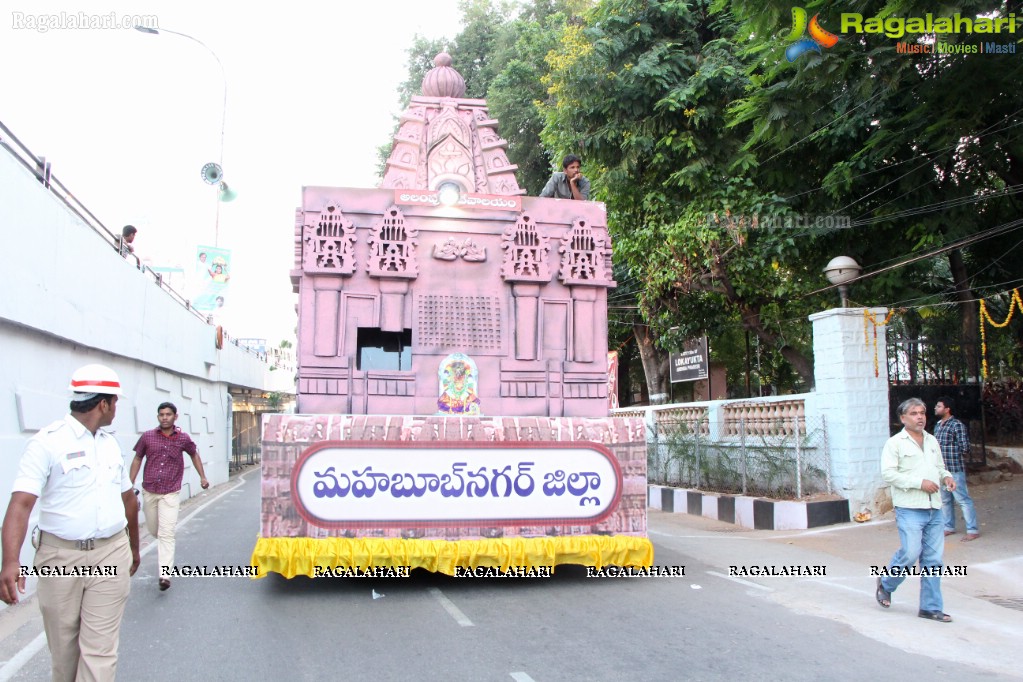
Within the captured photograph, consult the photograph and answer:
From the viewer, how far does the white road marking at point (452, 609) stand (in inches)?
234

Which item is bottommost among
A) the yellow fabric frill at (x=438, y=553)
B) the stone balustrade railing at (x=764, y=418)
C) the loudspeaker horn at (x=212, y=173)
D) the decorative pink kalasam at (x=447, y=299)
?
the yellow fabric frill at (x=438, y=553)

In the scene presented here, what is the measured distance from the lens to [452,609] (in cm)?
636

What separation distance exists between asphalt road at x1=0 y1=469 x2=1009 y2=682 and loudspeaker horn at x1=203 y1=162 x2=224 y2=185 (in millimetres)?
15456

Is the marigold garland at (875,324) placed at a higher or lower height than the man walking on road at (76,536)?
higher

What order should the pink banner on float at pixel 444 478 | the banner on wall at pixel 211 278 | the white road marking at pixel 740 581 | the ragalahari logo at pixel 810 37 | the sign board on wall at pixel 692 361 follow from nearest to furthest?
the pink banner on float at pixel 444 478, the white road marking at pixel 740 581, the ragalahari logo at pixel 810 37, the banner on wall at pixel 211 278, the sign board on wall at pixel 692 361

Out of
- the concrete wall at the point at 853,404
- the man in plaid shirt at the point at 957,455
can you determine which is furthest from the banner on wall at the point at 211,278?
the man in plaid shirt at the point at 957,455

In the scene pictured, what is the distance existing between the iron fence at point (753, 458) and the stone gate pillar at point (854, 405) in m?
0.25

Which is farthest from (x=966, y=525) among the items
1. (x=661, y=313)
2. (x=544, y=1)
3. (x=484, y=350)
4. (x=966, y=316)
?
(x=544, y=1)

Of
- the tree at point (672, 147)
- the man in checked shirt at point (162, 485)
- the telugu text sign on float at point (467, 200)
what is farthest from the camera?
the tree at point (672, 147)

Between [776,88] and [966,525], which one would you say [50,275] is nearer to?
[776,88]

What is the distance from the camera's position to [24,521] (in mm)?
3537

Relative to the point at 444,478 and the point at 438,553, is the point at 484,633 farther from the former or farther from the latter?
the point at 444,478

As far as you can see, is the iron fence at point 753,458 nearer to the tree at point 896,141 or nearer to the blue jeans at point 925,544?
the tree at point 896,141

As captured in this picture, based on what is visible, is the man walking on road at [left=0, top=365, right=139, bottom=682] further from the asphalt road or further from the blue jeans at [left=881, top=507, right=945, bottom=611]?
the blue jeans at [left=881, top=507, right=945, bottom=611]
